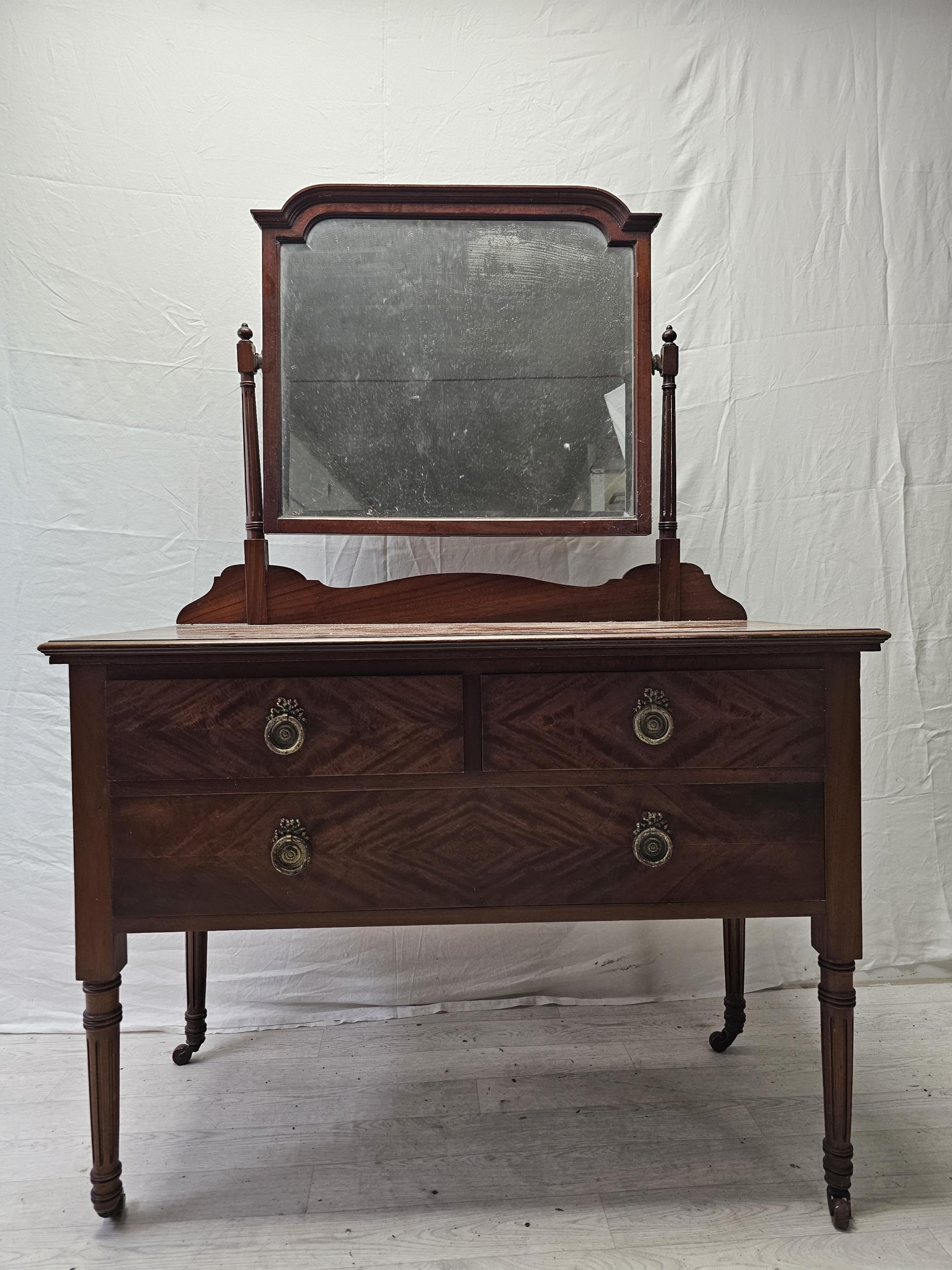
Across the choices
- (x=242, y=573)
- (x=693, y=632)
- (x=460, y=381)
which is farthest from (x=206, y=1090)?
(x=460, y=381)

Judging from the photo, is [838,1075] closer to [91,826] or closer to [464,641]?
[464,641]

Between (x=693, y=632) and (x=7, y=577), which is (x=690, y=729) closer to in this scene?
(x=693, y=632)

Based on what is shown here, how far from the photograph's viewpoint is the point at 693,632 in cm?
115

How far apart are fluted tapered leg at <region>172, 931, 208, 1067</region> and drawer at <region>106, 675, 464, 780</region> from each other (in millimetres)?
693

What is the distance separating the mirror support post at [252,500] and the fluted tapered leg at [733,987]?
1120 millimetres

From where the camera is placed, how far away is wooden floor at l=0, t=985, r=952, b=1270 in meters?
1.17

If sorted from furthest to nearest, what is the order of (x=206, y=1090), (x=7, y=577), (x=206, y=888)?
(x=7, y=577)
(x=206, y=1090)
(x=206, y=888)

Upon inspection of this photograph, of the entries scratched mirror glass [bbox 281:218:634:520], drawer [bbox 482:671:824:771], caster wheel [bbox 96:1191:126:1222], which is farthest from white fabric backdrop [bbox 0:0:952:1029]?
drawer [bbox 482:671:824:771]

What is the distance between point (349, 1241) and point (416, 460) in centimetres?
126

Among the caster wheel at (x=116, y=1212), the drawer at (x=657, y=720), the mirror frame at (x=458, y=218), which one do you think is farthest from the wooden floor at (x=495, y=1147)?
the mirror frame at (x=458, y=218)

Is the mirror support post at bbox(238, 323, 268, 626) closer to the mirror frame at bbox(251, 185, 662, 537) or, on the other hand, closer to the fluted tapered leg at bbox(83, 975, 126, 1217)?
the mirror frame at bbox(251, 185, 662, 537)

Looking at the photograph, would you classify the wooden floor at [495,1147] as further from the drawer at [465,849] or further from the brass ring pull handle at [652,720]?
the brass ring pull handle at [652,720]

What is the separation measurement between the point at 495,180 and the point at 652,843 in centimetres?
145

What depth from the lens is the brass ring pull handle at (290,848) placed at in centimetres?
113
